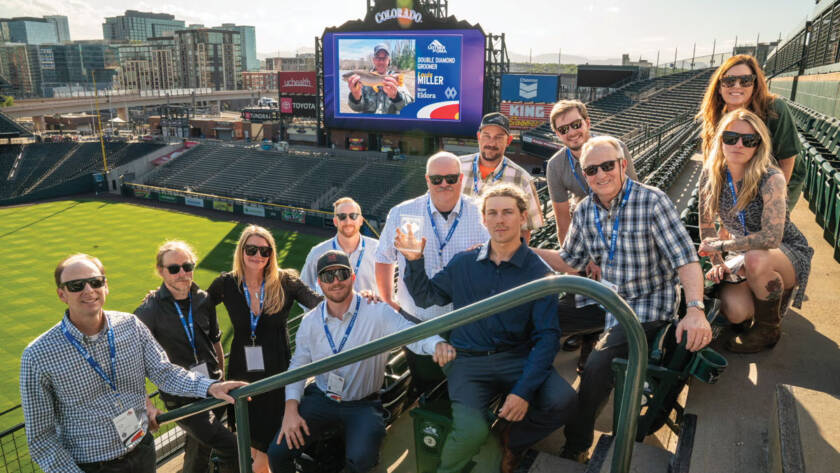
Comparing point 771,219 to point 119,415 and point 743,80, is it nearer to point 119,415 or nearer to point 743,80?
point 743,80

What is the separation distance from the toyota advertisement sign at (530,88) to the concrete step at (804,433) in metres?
33.2

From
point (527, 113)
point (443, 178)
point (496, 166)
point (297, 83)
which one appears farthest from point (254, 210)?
point (443, 178)

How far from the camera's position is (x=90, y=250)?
2705 cm

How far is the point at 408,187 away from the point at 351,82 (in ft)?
24.4

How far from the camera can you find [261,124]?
54281mm

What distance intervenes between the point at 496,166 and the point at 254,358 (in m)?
2.49

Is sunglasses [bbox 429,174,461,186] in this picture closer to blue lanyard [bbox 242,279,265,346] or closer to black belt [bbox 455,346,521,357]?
black belt [bbox 455,346,521,357]

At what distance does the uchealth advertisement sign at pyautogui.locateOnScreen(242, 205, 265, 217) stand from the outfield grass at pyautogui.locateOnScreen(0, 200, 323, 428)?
169cm

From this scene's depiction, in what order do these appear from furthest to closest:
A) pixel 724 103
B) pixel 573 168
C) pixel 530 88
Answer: pixel 530 88, pixel 573 168, pixel 724 103

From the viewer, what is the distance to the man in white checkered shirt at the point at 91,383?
297cm

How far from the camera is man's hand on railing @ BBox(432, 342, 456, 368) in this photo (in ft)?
9.43

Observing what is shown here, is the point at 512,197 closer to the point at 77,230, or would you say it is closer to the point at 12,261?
the point at 12,261

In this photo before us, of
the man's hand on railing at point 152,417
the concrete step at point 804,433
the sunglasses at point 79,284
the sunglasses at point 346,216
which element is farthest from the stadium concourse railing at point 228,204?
the concrete step at point 804,433

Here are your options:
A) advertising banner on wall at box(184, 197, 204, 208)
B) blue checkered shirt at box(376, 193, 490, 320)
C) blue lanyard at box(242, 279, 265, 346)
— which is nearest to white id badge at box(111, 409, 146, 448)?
blue lanyard at box(242, 279, 265, 346)
